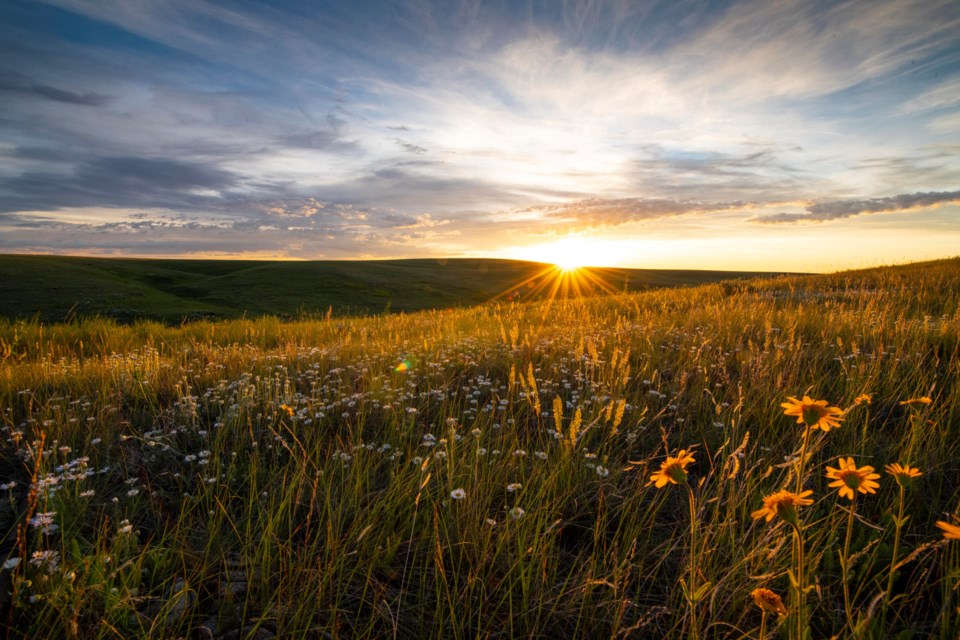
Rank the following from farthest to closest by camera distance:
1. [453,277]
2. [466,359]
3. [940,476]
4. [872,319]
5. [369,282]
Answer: [453,277] < [369,282] < [872,319] < [466,359] < [940,476]

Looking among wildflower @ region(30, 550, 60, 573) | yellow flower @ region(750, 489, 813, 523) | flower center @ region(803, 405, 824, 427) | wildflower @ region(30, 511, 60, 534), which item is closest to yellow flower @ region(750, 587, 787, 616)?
yellow flower @ region(750, 489, 813, 523)

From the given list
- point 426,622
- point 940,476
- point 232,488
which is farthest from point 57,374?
point 940,476

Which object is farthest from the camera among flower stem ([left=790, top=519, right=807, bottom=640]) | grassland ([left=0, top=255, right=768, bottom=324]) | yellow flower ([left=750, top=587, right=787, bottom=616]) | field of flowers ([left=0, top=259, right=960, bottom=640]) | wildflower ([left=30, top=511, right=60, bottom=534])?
grassland ([left=0, top=255, right=768, bottom=324])

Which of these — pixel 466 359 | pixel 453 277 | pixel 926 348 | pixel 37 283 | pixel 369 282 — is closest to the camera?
pixel 926 348

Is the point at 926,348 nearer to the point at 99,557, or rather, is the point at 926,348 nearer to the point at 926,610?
the point at 926,610

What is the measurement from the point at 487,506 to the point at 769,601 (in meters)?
1.32

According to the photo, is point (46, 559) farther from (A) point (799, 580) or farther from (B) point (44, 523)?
(A) point (799, 580)

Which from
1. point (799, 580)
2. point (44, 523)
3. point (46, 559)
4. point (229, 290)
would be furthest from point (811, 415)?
point (229, 290)

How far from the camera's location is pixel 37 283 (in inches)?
1340

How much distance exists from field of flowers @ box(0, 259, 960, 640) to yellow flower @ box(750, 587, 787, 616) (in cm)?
1

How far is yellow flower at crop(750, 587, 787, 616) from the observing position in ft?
4.01

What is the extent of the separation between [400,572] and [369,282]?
46095 millimetres

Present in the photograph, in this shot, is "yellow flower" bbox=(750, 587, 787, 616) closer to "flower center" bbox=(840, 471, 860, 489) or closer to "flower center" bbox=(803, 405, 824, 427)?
"flower center" bbox=(840, 471, 860, 489)

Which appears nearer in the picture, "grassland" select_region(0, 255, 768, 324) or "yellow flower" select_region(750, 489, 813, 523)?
"yellow flower" select_region(750, 489, 813, 523)
